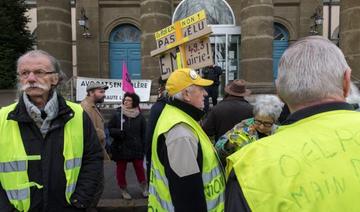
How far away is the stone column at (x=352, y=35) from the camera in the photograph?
16.5 meters

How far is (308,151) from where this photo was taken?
1.46 metres

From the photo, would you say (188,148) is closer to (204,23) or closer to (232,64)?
(204,23)

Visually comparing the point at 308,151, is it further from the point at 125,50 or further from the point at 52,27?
the point at 125,50

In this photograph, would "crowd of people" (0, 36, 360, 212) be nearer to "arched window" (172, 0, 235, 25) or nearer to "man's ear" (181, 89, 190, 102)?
"man's ear" (181, 89, 190, 102)

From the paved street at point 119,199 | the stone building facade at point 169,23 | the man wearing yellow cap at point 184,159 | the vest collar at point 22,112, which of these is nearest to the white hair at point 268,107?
the man wearing yellow cap at point 184,159

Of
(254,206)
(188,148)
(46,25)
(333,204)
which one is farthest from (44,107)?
(46,25)

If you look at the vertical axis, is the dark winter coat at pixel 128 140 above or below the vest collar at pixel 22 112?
below

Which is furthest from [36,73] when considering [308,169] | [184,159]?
[308,169]

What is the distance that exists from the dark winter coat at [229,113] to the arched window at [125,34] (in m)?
17.4

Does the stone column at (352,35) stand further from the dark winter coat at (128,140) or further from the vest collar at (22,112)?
the vest collar at (22,112)

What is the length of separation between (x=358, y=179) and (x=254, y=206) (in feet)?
1.17

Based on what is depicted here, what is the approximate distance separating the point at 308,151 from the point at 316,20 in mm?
20553

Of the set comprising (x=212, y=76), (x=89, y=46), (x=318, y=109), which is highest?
(x=89, y=46)

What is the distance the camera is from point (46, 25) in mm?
17938
